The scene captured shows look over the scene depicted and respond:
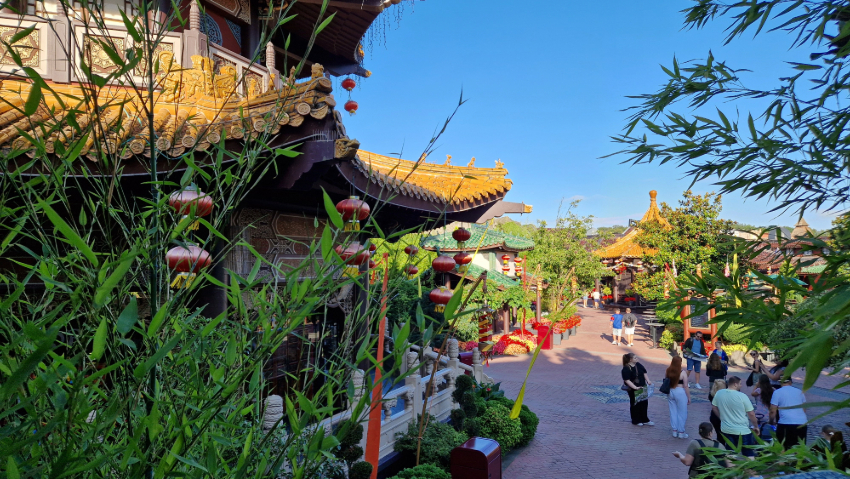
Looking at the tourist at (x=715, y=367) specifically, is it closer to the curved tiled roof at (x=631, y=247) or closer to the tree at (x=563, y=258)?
the tree at (x=563, y=258)

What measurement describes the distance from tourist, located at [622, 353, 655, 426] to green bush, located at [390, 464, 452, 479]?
4204 millimetres

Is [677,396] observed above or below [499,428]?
above

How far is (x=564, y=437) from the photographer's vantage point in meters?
7.77

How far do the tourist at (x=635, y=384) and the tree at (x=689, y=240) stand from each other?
34.4 feet

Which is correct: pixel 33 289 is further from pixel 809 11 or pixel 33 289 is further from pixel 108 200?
pixel 809 11

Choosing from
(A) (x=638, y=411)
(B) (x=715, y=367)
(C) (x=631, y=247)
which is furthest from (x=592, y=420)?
(C) (x=631, y=247)

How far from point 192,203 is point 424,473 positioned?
14.4ft

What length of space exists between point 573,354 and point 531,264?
678 centimetres

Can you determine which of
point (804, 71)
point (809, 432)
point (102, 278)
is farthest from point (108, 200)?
point (809, 432)

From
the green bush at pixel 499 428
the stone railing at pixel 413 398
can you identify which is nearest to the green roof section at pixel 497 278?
the stone railing at pixel 413 398

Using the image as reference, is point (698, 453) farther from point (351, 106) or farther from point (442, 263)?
point (351, 106)

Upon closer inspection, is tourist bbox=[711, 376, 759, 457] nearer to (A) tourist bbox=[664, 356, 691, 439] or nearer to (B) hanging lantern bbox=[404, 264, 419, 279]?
(A) tourist bbox=[664, 356, 691, 439]

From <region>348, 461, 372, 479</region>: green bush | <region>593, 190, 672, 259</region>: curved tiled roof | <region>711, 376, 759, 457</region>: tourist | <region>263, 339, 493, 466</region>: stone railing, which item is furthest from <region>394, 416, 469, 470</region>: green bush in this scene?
<region>593, 190, 672, 259</region>: curved tiled roof

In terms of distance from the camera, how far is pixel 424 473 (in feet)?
15.9
